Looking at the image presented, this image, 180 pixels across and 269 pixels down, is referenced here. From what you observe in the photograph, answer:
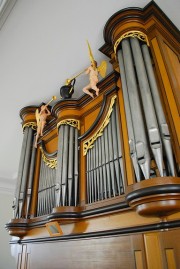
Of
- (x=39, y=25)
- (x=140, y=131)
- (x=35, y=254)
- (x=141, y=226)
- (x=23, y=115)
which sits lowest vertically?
(x=35, y=254)

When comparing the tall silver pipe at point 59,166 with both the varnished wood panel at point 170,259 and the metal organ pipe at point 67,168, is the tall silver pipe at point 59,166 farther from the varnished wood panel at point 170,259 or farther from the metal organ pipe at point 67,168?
the varnished wood panel at point 170,259

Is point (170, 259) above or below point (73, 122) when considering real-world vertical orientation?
below

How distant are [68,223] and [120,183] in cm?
97

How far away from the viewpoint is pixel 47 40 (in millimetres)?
3557

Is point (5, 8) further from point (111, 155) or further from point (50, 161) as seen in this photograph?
point (111, 155)

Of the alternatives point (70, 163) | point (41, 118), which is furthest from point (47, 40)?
point (70, 163)

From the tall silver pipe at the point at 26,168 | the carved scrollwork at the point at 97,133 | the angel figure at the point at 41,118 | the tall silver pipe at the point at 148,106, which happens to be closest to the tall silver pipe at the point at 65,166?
the carved scrollwork at the point at 97,133

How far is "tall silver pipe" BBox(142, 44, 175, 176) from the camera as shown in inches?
78.0

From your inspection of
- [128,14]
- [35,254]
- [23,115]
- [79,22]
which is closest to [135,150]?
[128,14]

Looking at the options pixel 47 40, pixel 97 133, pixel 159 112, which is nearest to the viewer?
pixel 159 112

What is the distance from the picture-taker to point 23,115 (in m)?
5.07

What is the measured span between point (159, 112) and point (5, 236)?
8003 mm

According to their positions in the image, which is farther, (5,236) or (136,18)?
(5,236)

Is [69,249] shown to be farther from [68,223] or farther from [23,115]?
[23,115]
